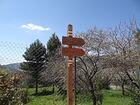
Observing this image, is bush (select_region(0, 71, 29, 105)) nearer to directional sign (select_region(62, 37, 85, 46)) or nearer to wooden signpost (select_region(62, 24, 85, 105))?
wooden signpost (select_region(62, 24, 85, 105))

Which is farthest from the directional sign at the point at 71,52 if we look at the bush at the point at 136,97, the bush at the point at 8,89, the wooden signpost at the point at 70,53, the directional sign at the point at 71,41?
the bush at the point at 136,97

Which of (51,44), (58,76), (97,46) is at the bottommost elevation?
(58,76)

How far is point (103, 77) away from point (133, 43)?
103 inches

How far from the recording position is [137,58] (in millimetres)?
13039

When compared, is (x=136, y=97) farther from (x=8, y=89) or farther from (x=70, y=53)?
(x=70, y=53)

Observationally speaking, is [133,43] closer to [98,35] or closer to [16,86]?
[98,35]

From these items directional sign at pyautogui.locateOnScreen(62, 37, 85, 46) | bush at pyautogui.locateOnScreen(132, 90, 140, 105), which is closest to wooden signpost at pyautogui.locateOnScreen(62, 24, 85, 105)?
directional sign at pyautogui.locateOnScreen(62, 37, 85, 46)

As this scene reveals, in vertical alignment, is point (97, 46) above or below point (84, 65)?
above

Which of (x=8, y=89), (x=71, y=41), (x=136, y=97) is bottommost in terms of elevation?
(x=136, y=97)

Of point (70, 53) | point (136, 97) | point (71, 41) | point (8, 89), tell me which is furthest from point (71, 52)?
point (136, 97)

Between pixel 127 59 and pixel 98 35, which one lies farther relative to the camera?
pixel 98 35

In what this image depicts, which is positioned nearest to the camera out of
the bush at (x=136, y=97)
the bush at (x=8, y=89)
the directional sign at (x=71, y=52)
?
the directional sign at (x=71, y=52)

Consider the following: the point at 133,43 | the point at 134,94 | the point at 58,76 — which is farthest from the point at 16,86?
the point at 58,76

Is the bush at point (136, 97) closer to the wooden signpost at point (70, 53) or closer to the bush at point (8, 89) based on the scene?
the bush at point (8, 89)
